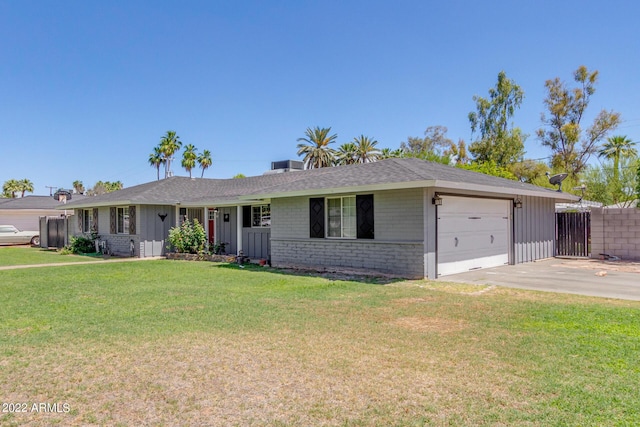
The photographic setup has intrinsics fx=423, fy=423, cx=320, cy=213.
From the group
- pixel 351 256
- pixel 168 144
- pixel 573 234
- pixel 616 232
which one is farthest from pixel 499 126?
pixel 168 144

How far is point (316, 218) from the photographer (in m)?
13.2

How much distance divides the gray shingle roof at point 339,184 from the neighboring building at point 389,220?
48 mm

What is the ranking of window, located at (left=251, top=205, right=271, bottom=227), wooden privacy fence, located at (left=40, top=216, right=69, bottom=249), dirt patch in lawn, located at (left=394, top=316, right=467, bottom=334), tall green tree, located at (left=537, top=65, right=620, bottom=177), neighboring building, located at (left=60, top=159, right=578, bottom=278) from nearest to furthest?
dirt patch in lawn, located at (left=394, top=316, right=467, bottom=334)
neighboring building, located at (left=60, top=159, right=578, bottom=278)
window, located at (left=251, top=205, right=271, bottom=227)
wooden privacy fence, located at (left=40, top=216, right=69, bottom=249)
tall green tree, located at (left=537, top=65, right=620, bottom=177)

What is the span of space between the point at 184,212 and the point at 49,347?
639 inches

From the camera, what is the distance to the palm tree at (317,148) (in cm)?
4762

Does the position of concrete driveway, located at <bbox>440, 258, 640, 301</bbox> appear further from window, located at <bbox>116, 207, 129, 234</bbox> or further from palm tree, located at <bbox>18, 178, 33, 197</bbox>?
palm tree, located at <bbox>18, 178, 33, 197</bbox>

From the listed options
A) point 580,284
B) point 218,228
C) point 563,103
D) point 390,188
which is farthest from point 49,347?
point 563,103

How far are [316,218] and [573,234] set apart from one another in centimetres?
1083

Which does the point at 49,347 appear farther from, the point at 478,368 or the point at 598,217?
the point at 598,217

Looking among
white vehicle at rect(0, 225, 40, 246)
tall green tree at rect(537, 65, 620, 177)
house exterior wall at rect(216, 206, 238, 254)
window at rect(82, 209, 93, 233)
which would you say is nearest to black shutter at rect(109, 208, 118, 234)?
window at rect(82, 209, 93, 233)

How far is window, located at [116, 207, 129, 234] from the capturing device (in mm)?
20562

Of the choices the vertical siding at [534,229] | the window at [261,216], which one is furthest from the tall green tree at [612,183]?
the window at [261,216]

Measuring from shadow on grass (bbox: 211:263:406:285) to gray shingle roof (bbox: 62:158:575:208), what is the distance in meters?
2.39

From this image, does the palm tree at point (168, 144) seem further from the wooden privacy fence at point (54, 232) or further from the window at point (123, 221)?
the window at point (123, 221)
